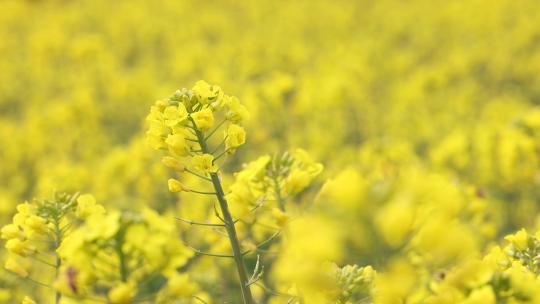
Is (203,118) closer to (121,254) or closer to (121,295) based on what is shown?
(121,254)

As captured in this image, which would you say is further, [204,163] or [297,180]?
[297,180]

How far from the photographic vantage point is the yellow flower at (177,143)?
8.50 feet

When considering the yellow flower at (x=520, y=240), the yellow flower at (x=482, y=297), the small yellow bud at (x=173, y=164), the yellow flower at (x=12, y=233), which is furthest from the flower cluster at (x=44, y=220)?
the yellow flower at (x=520, y=240)

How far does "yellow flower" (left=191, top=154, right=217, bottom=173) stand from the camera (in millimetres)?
2559

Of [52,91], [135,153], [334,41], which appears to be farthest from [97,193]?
[334,41]

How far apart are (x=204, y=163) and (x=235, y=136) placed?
248mm

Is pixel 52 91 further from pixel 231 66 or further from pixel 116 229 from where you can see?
pixel 116 229

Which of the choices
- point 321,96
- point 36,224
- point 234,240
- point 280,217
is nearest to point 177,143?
point 234,240

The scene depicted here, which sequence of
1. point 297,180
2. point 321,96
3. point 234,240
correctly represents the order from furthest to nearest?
1. point 321,96
2. point 297,180
3. point 234,240

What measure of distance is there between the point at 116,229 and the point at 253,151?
6.33 metres

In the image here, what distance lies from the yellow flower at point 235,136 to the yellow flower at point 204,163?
207 mm

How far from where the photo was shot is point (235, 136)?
2.78 meters

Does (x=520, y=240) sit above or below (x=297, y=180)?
below

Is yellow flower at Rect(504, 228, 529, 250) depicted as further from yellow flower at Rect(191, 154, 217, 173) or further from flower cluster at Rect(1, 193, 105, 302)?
flower cluster at Rect(1, 193, 105, 302)
